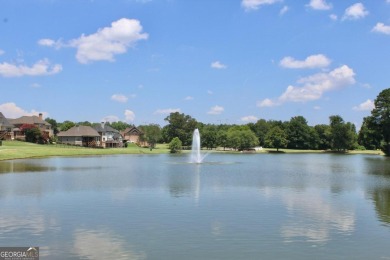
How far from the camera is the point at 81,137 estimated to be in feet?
465

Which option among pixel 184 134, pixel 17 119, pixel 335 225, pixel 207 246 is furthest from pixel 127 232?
pixel 184 134

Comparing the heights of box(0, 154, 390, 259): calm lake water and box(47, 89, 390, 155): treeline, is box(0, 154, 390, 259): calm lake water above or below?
below

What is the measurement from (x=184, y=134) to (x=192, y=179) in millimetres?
125131

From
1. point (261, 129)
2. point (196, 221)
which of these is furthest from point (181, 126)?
point (196, 221)

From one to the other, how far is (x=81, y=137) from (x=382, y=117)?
90658 millimetres

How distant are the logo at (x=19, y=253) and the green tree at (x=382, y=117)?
359 feet

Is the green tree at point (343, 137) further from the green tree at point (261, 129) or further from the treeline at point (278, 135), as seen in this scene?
the green tree at point (261, 129)

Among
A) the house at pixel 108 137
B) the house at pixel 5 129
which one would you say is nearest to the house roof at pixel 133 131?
the house at pixel 108 137

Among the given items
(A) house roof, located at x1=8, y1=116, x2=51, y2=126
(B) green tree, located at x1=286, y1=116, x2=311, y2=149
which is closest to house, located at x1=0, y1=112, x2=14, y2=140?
(A) house roof, located at x1=8, y1=116, x2=51, y2=126

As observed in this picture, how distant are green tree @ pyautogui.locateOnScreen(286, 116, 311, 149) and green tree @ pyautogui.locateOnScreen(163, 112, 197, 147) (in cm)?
3741

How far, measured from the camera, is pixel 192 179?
43594 millimetres

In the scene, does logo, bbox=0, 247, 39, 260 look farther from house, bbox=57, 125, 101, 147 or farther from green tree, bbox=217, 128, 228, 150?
green tree, bbox=217, 128, 228, 150

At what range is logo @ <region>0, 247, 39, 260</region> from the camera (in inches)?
595

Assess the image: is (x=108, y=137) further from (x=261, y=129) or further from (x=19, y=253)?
(x=19, y=253)
